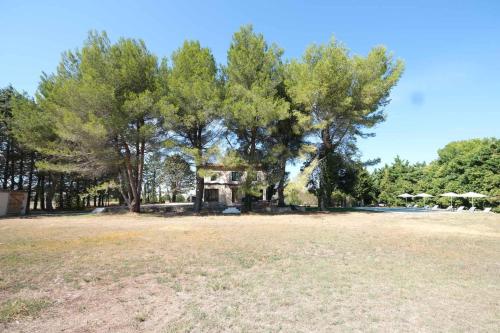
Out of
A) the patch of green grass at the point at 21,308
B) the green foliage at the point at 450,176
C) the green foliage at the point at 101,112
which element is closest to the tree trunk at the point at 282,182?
the green foliage at the point at 101,112

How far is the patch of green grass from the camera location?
452 cm

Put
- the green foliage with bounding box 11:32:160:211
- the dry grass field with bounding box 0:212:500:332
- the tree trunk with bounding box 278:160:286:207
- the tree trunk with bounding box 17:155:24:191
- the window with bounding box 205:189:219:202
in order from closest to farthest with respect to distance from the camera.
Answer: the dry grass field with bounding box 0:212:500:332
the green foliage with bounding box 11:32:160:211
the tree trunk with bounding box 278:160:286:207
the tree trunk with bounding box 17:155:24:191
the window with bounding box 205:189:219:202

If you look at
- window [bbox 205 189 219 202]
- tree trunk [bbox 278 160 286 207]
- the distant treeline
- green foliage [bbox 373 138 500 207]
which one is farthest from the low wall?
green foliage [bbox 373 138 500 207]

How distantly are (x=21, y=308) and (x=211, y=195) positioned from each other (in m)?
33.8

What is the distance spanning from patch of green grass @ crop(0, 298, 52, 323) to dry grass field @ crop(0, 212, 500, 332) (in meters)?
0.01

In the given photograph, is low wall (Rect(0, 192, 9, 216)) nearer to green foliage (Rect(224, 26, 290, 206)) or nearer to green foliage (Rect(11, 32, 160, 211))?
green foliage (Rect(11, 32, 160, 211))

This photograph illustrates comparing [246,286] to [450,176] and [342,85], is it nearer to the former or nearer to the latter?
[342,85]

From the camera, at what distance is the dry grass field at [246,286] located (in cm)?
447

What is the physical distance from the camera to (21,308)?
4785 millimetres

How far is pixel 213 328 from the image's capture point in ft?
14.0

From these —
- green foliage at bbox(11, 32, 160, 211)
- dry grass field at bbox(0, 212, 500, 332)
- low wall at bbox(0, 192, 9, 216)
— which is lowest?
dry grass field at bbox(0, 212, 500, 332)

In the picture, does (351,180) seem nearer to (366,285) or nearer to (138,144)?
(138,144)

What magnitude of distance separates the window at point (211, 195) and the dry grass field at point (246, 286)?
27.5 m

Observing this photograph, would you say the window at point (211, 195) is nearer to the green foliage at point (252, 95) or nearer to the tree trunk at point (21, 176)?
the green foliage at point (252, 95)
